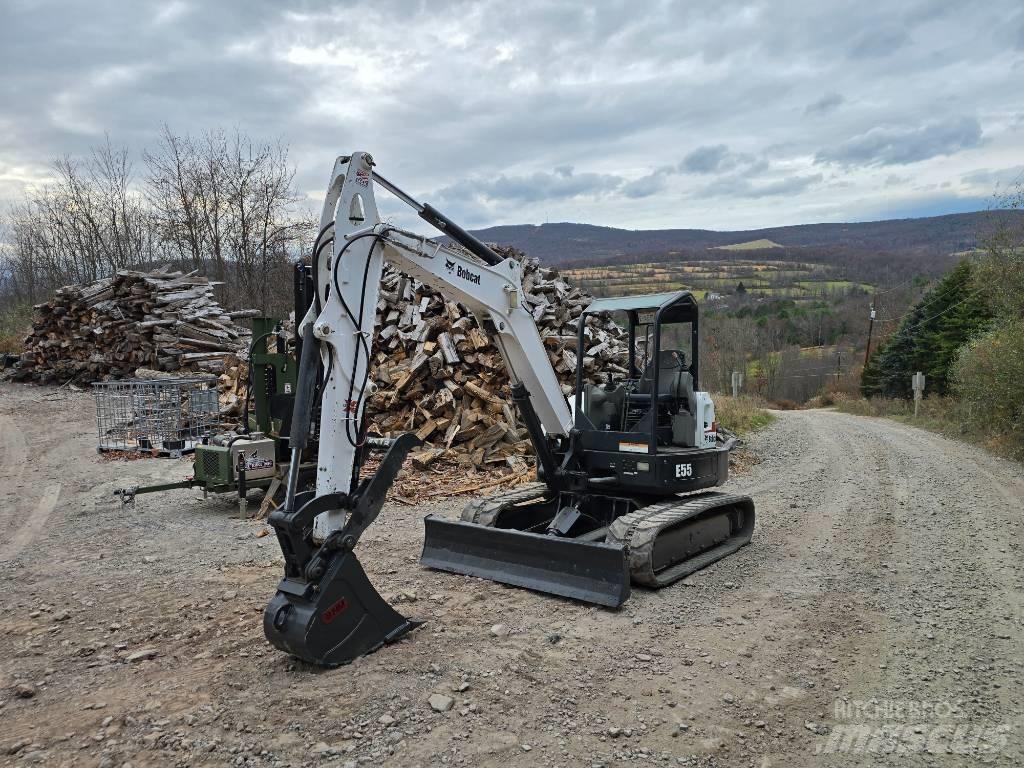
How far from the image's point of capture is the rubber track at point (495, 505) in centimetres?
723

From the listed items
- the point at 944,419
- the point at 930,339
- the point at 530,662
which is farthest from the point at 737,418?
the point at 930,339

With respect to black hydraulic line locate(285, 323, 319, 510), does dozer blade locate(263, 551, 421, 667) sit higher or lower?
lower

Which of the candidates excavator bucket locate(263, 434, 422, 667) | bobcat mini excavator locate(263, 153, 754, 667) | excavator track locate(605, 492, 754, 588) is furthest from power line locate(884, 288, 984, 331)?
excavator bucket locate(263, 434, 422, 667)

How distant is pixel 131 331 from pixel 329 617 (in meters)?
17.8

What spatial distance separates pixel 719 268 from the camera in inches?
2630

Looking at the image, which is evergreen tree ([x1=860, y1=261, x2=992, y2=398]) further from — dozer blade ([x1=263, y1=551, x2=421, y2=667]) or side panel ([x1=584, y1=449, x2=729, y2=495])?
dozer blade ([x1=263, y1=551, x2=421, y2=667])

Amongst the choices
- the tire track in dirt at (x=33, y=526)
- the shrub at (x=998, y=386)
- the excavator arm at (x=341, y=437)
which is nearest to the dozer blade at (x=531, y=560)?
the excavator arm at (x=341, y=437)

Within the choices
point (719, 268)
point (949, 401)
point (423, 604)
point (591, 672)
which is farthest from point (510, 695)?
point (719, 268)

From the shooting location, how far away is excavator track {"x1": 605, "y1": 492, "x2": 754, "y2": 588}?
20.4 feet

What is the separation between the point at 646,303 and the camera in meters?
7.29

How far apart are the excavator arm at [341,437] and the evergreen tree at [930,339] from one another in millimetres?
35475

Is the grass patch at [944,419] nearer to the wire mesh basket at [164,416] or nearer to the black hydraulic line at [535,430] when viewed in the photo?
the black hydraulic line at [535,430]

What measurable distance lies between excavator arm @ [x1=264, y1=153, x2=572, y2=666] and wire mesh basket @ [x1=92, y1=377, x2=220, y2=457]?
7.65 m

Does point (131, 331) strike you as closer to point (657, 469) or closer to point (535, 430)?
point (535, 430)
